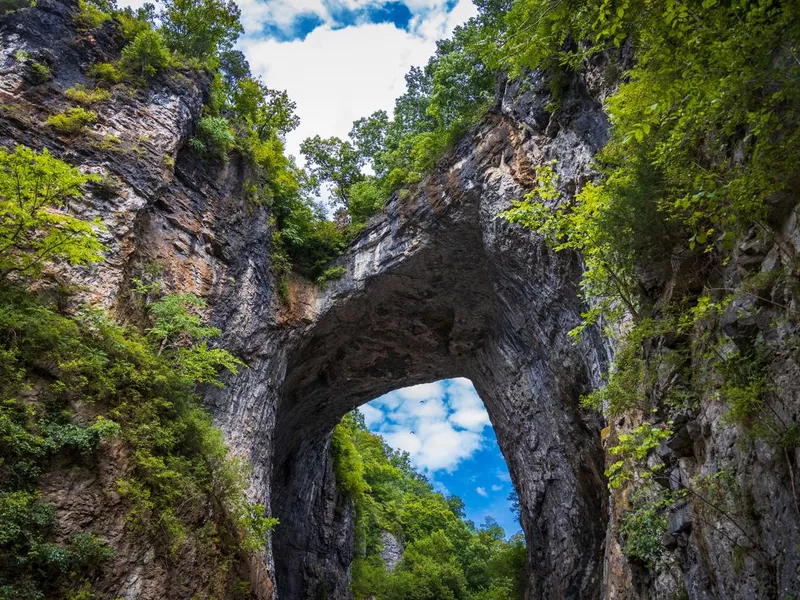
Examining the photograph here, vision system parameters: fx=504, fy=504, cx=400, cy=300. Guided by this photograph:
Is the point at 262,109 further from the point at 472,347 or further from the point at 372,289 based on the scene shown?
the point at 472,347

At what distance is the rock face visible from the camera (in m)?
9.50

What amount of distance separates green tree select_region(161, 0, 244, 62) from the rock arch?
6.96 m

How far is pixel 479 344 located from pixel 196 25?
40.3 ft

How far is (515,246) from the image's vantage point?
11.2m

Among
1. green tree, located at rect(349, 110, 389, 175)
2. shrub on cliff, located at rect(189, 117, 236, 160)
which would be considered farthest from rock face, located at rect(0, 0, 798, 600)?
green tree, located at rect(349, 110, 389, 175)

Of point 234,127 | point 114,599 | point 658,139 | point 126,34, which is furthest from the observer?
A: point 234,127

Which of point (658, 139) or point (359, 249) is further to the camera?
point (359, 249)

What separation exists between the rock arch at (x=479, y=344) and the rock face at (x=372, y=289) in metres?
0.05

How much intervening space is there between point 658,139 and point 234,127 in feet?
40.7

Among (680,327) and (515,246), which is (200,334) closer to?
(515,246)

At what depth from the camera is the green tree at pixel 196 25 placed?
13.9 metres

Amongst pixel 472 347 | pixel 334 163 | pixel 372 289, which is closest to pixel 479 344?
pixel 472 347

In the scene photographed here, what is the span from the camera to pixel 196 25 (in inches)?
553

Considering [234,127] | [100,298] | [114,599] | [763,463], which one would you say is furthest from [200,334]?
[763,463]
